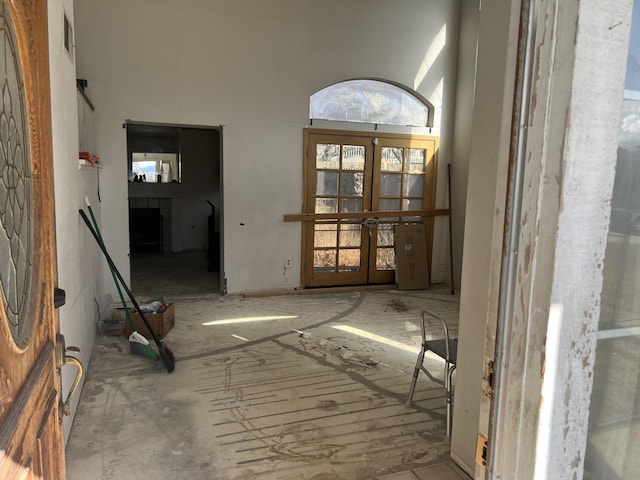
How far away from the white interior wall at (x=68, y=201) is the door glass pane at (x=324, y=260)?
114 inches

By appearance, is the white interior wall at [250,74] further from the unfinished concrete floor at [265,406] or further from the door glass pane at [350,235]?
the unfinished concrete floor at [265,406]

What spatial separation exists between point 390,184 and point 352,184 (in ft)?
1.88

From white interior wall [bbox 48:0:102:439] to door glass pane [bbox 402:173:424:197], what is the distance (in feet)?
13.2

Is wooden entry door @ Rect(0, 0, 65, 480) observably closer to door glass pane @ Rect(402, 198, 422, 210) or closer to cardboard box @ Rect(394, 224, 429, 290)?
cardboard box @ Rect(394, 224, 429, 290)

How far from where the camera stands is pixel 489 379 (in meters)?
0.86

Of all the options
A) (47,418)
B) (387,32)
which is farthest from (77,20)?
(47,418)

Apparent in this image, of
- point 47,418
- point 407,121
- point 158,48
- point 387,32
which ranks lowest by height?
point 47,418

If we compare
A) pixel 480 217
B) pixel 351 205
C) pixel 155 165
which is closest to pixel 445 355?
pixel 480 217

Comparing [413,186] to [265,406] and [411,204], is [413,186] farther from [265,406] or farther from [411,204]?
[265,406]

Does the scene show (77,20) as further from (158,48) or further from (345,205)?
(345,205)

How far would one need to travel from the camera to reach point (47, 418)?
985mm

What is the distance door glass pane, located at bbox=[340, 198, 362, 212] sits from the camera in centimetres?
574

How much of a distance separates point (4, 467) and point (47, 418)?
33cm

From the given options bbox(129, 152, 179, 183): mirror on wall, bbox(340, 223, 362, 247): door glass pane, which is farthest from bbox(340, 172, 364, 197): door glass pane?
bbox(129, 152, 179, 183): mirror on wall
